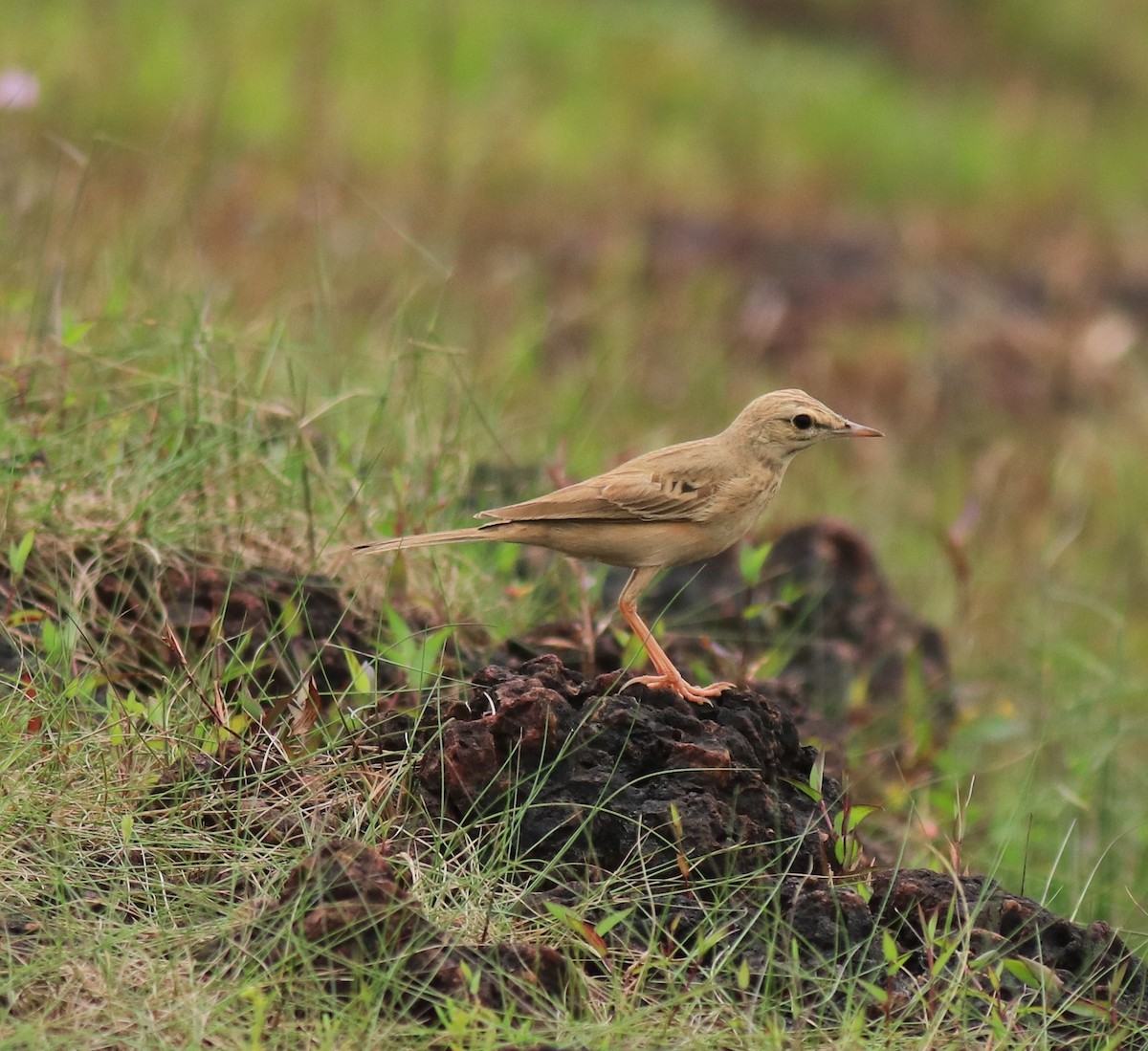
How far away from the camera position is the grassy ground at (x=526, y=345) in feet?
11.5

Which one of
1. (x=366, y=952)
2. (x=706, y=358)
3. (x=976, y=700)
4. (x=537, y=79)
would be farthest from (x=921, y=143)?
(x=366, y=952)

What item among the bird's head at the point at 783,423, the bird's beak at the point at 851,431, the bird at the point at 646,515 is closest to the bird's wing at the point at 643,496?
the bird at the point at 646,515

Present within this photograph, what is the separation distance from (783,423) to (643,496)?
45 cm

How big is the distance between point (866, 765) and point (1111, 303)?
32.5 feet

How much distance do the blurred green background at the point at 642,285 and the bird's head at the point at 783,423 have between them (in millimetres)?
973

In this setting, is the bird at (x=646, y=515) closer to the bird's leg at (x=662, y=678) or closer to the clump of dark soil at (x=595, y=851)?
the bird's leg at (x=662, y=678)

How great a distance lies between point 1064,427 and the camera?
452 inches

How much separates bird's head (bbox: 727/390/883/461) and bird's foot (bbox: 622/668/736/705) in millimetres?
711

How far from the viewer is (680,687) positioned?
3916 millimetres

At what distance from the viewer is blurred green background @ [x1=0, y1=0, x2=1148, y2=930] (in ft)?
16.0

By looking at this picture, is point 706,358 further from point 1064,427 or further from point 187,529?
point 187,529

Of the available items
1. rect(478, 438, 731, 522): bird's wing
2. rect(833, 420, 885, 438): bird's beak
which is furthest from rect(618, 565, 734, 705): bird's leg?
rect(833, 420, 885, 438): bird's beak

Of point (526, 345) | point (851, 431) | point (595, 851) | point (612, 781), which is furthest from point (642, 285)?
point (595, 851)

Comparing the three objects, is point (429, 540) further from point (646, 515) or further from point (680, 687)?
point (680, 687)
